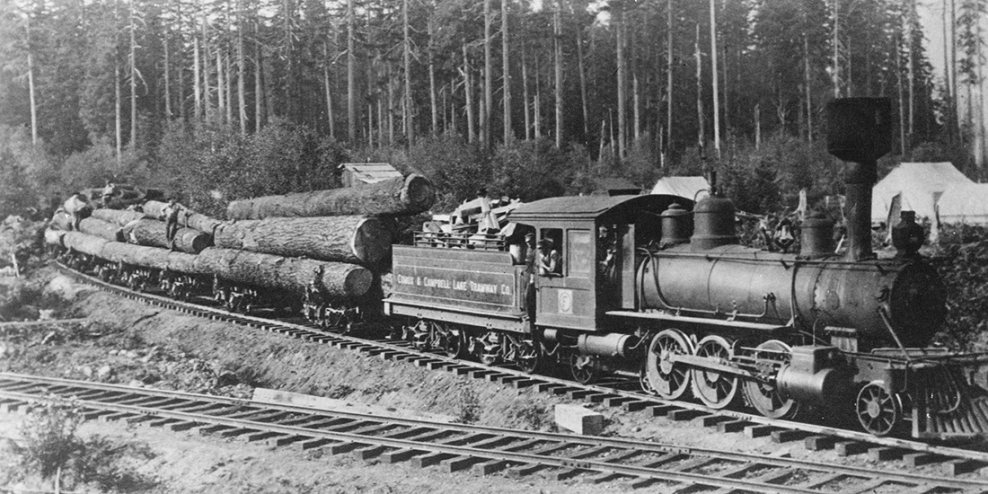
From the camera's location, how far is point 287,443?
33.0 feet

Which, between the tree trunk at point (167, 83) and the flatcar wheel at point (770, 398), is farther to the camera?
the tree trunk at point (167, 83)

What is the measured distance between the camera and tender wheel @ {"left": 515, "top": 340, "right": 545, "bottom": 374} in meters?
13.6

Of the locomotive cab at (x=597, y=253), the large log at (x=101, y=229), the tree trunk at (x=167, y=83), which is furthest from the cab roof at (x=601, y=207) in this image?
the tree trunk at (x=167, y=83)

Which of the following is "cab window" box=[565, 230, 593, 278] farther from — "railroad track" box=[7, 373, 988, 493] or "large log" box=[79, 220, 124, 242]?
"large log" box=[79, 220, 124, 242]

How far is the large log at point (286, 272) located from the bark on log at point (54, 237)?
1261 cm

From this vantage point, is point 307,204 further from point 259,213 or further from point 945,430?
point 945,430

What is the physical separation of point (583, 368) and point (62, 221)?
1069 inches

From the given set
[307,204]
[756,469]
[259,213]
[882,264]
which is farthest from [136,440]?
[259,213]

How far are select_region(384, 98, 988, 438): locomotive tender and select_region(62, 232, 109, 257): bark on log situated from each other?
58.3 ft

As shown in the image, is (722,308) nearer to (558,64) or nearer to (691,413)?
(691,413)

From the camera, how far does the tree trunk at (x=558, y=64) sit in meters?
34.8

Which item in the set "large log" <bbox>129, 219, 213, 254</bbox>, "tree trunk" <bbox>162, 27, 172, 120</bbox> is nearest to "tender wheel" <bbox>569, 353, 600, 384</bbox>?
"large log" <bbox>129, 219, 213, 254</bbox>

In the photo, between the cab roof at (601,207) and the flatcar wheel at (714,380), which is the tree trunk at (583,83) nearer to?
the cab roof at (601,207)

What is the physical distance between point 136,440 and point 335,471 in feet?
10.8
